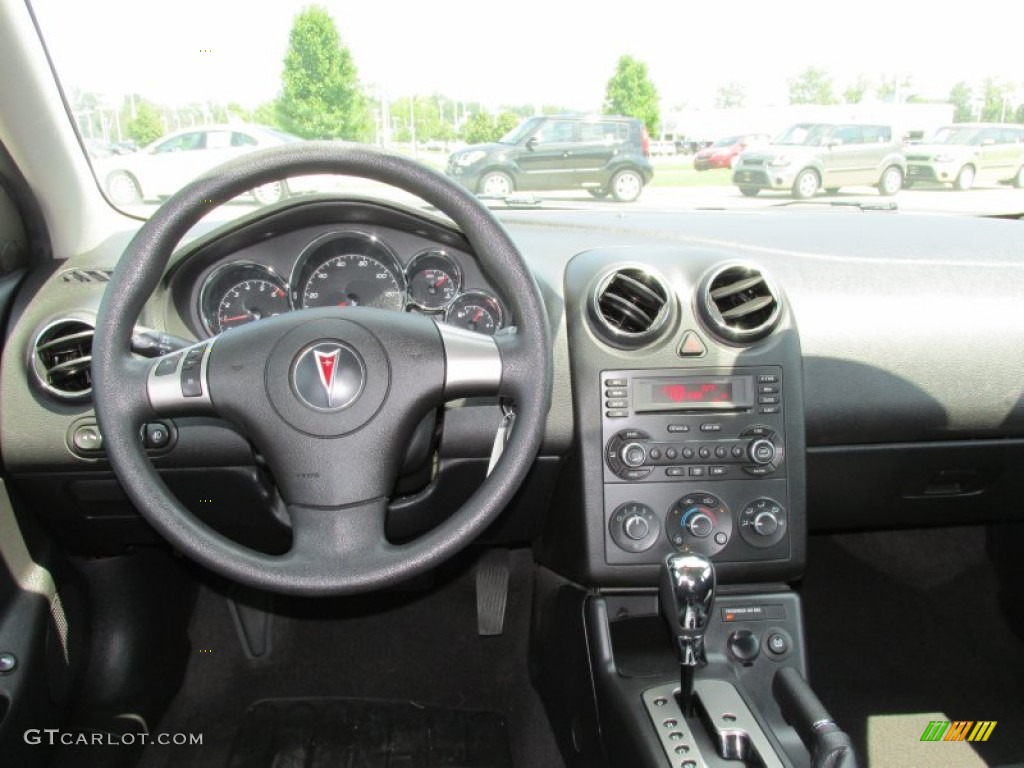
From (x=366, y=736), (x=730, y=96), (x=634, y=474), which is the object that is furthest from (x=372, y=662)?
(x=730, y=96)

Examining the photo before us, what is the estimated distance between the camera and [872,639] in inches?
108

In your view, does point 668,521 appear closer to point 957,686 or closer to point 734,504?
point 734,504

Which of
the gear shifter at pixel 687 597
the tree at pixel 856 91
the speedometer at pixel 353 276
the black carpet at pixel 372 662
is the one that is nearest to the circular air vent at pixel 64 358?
the speedometer at pixel 353 276

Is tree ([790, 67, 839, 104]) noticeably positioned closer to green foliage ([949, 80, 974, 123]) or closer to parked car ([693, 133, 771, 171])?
parked car ([693, 133, 771, 171])

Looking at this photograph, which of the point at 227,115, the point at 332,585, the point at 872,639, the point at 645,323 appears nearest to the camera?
the point at 332,585

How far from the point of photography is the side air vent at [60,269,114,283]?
2.07 metres

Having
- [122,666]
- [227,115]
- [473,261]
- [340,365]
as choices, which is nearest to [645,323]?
[473,261]

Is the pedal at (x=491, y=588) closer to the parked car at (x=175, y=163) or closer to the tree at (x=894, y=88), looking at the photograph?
the parked car at (x=175, y=163)

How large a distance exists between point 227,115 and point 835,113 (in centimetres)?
149

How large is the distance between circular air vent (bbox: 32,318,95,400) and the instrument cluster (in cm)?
25

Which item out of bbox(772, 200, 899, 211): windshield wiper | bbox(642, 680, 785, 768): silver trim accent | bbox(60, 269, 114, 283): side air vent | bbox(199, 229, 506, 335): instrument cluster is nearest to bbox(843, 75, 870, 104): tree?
bbox(772, 200, 899, 211): windshield wiper

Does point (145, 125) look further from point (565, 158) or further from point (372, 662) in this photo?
point (372, 662)

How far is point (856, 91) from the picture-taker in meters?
2.33

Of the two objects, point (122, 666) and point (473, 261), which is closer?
point (473, 261)
